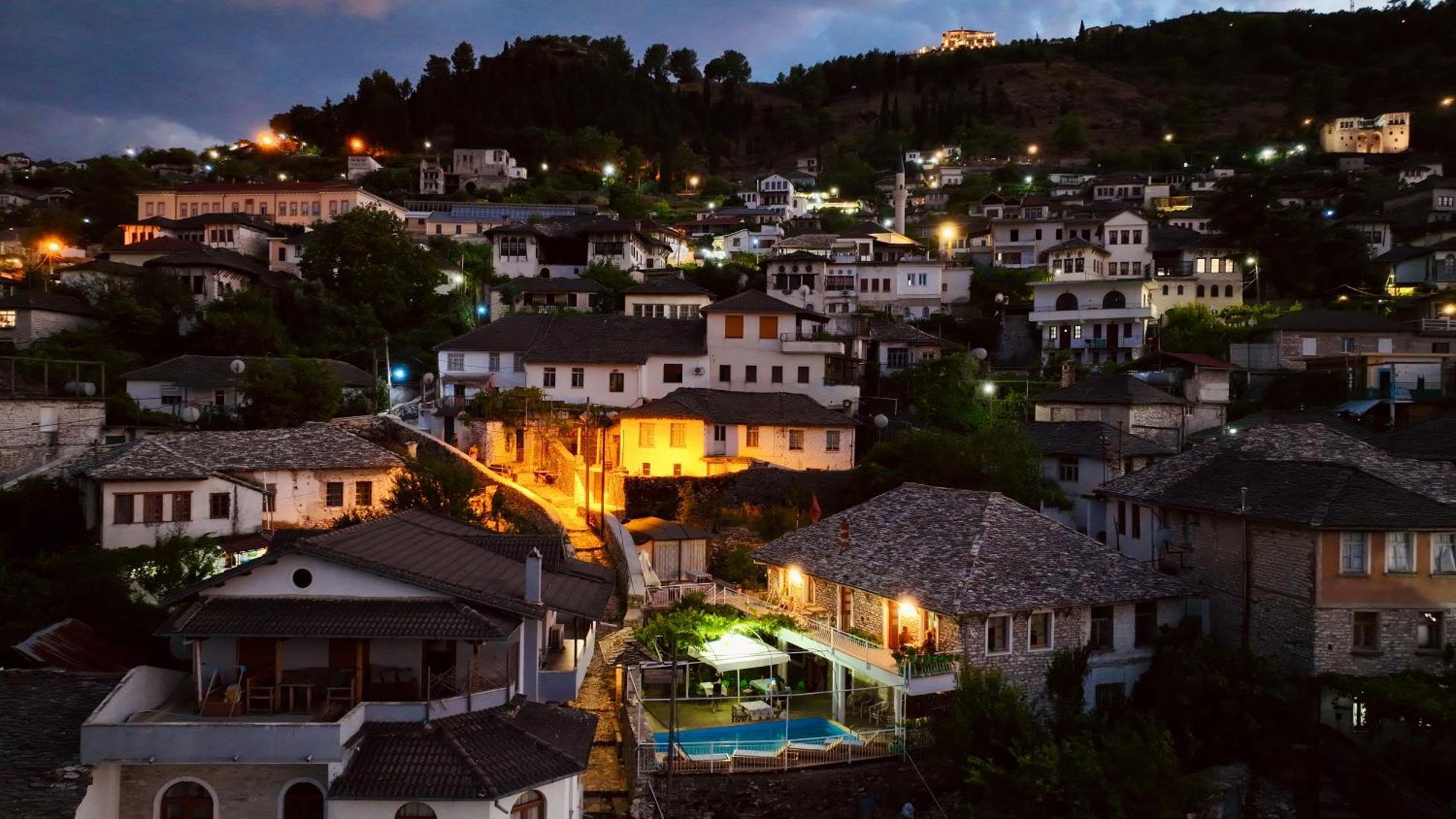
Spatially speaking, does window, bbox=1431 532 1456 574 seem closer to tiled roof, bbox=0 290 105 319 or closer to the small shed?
the small shed

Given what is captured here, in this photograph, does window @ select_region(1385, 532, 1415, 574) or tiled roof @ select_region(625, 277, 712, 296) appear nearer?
window @ select_region(1385, 532, 1415, 574)

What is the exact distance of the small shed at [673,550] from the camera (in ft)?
99.5

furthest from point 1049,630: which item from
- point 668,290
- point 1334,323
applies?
point 1334,323

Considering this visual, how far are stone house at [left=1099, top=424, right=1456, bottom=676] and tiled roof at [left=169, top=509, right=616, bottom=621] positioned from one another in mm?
16323

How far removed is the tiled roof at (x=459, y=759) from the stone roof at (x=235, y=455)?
19.9m

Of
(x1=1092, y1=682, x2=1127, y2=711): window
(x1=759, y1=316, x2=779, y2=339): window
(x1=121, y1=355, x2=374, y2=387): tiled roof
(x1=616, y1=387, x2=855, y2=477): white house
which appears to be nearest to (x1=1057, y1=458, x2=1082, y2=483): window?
(x1=616, y1=387, x2=855, y2=477): white house

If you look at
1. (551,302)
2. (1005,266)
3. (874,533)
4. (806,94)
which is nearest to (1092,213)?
(1005,266)

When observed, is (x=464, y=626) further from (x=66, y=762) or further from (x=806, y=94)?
(x=806, y=94)

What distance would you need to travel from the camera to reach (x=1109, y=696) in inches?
947

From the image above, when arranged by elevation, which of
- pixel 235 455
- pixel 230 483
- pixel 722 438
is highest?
pixel 722 438

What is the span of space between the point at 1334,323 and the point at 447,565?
4827 cm

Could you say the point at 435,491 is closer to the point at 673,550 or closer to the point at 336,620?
the point at 673,550

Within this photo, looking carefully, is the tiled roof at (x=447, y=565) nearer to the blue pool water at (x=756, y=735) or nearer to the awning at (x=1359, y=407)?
the blue pool water at (x=756, y=735)

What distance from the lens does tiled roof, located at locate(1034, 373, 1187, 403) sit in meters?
41.3
